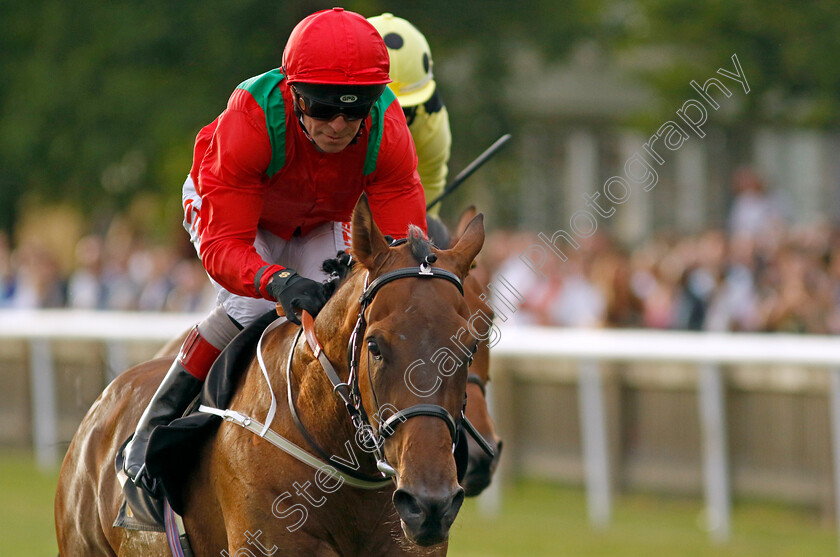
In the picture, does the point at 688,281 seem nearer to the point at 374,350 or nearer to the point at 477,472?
the point at 477,472

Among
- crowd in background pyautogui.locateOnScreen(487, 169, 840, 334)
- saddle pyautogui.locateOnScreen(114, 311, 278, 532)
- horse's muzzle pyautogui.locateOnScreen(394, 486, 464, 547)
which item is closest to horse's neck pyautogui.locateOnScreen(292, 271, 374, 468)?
Result: saddle pyautogui.locateOnScreen(114, 311, 278, 532)

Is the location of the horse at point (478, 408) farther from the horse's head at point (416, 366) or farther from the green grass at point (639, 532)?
the green grass at point (639, 532)

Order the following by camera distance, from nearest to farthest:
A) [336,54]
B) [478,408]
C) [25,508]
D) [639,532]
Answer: [336,54], [478,408], [639,532], [25,508]

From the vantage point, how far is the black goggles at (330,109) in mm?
3791

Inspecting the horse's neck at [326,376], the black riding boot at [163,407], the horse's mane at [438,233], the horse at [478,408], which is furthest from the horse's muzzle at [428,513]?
the horse's mane at [438,233]

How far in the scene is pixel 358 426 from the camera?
11.5 ft

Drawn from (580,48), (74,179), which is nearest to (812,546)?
(580,48)

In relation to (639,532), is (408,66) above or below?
above

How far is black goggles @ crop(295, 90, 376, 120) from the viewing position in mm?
3791

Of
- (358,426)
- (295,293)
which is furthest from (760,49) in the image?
(358,426)

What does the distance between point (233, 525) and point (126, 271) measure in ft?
37.4

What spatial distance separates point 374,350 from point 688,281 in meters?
6.88

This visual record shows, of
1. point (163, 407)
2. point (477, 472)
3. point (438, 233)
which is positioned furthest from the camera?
point (438, 233)

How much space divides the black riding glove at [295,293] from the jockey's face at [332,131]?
1.41 feet
